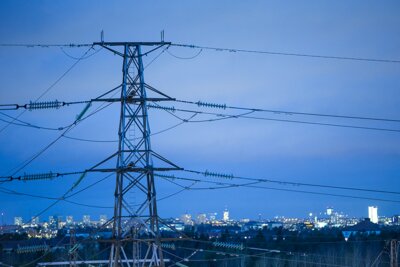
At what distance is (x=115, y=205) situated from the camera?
31.2 m

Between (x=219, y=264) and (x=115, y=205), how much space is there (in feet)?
208

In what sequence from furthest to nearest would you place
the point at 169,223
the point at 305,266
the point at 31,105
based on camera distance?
the point at 305,266, the point at 169,223, the point at 31,105

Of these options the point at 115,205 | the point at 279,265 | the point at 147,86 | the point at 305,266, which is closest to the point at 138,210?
the point at 115,205

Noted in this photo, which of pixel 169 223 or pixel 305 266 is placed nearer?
pixel 169 223

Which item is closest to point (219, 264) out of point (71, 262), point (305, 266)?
point (305, 266)

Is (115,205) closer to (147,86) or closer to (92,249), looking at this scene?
(147,86)

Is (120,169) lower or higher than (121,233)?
higher

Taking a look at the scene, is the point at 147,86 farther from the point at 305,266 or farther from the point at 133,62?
the point at 305,266

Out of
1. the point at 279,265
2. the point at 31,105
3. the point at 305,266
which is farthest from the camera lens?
the point at 279,265

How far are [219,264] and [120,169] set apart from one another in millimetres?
63729

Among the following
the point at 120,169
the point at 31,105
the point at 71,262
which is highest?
the point at 31,105

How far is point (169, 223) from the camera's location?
111 ft

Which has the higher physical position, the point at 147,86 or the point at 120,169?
the point at 147,86

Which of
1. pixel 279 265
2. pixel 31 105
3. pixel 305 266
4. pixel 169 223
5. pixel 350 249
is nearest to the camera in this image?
pixel 31 105
